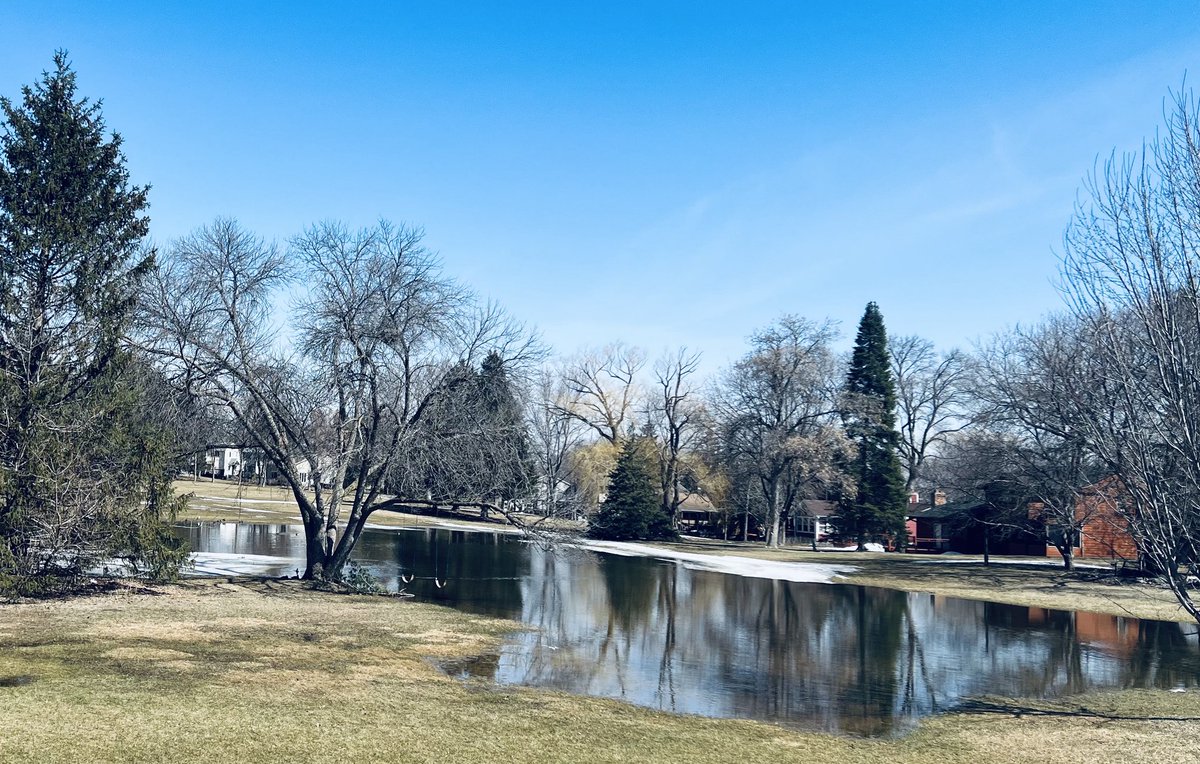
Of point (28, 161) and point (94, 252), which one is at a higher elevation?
point (28, 161)

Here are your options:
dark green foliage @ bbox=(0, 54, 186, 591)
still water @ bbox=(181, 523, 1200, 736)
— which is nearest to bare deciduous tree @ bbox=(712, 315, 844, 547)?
still water @ bbox=(181, 523, 1200, 736)

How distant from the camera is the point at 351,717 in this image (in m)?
11.0

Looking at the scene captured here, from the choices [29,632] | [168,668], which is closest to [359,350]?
[29,632]

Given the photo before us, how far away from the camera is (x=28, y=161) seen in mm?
19328

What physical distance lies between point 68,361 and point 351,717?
1218 centimetres

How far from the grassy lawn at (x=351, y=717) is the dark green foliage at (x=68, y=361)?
210 centimetres

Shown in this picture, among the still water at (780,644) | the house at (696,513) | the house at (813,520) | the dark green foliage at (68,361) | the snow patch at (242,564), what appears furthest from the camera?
the house at (696,513)

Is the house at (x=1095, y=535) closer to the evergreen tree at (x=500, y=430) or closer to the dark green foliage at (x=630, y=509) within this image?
the evergreen tree at (x=500, y=430)

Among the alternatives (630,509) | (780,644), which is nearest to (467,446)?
(780,644)

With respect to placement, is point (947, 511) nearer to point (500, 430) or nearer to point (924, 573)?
point (924, 573)

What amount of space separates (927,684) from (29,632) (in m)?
16.0

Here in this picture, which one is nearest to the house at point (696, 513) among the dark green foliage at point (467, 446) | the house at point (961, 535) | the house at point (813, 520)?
the house at point (813, 520)

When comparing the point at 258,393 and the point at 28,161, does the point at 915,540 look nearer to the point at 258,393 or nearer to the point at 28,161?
the point at 258,393

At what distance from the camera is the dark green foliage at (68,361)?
58.3 feet
